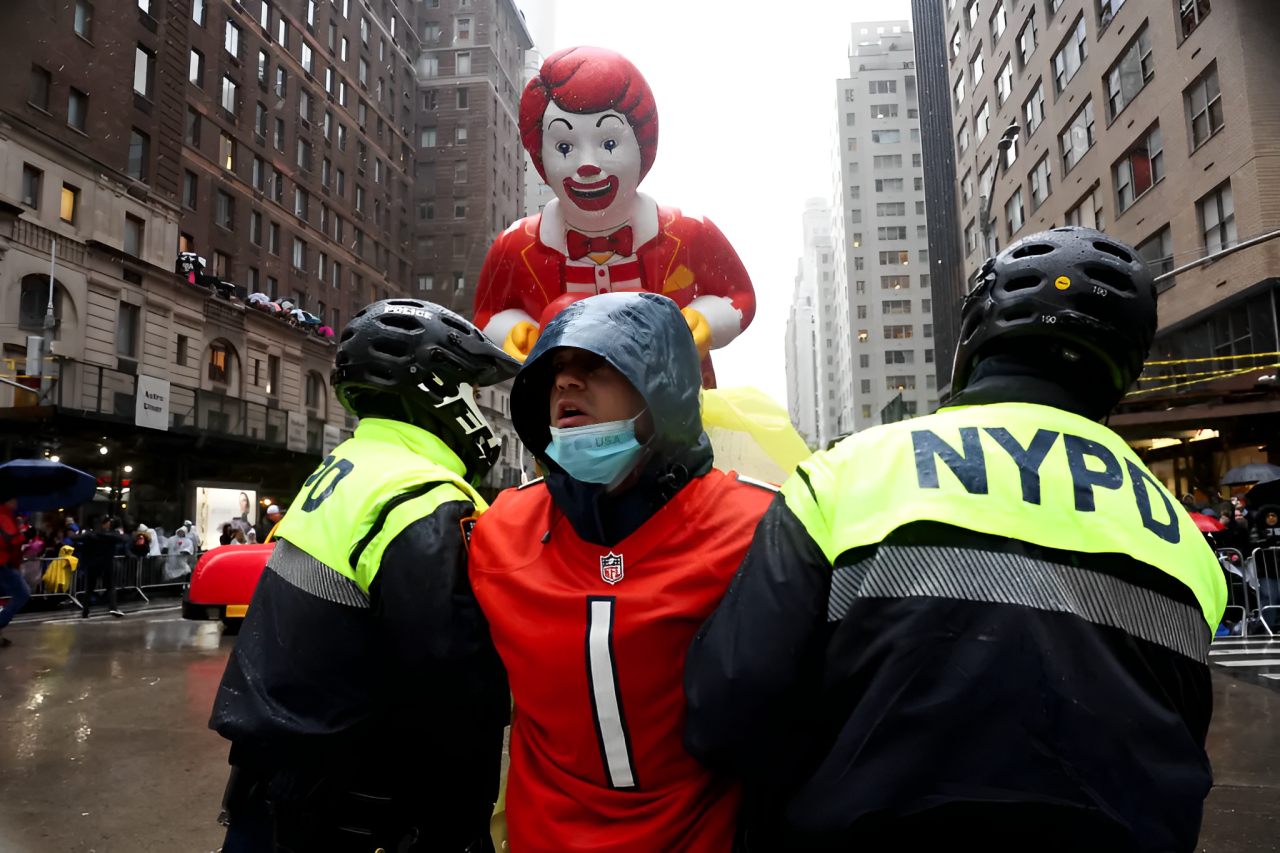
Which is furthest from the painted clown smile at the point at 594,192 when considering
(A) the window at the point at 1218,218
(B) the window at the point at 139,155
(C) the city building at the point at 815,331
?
(C) the city building at the point at 815,331

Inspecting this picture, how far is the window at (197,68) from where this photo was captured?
104 feet

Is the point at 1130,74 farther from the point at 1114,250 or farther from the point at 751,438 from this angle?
the point at 1114,250

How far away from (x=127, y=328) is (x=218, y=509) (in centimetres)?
652

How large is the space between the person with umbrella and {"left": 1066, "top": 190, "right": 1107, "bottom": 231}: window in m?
25.4

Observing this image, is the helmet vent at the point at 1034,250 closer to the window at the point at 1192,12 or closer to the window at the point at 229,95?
the window at the point at 1192,12

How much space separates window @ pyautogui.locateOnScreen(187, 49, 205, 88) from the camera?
104 ft

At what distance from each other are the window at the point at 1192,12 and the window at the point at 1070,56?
17.6 ft

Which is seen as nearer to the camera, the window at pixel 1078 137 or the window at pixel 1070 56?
the window at pixel 1078 137

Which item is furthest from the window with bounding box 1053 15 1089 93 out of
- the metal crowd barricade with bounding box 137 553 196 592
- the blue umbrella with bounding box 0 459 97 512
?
the metal crowd barricade with bounding box 137 553 196 592

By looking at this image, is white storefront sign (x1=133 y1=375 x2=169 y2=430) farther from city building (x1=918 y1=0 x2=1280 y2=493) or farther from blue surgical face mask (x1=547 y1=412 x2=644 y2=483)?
blue surgical face mask (x1=547 y1=412 x2=644 y2=483)

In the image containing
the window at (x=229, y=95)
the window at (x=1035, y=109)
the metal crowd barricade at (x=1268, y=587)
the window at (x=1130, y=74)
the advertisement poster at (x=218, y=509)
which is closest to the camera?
the metal crowd barricade at (x=1268, y=587)

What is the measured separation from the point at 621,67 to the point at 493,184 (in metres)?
29.6

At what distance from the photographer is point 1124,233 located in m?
23.1

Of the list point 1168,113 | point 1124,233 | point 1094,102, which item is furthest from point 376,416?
point 1094,102
